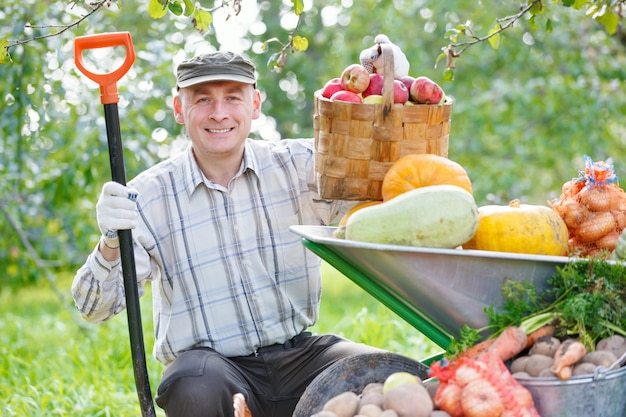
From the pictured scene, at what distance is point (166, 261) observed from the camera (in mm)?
2811

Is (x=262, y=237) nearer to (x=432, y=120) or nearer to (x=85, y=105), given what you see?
(x=432, y=120)

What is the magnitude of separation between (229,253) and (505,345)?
117 cm

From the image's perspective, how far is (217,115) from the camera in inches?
108

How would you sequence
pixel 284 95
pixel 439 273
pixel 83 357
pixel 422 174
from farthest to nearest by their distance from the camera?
pixel 284 95 → pixel 83 357 → pixel 422 174 → pixel 439 273

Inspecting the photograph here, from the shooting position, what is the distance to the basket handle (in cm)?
221

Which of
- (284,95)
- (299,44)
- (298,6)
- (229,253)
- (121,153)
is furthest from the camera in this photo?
(284,95)

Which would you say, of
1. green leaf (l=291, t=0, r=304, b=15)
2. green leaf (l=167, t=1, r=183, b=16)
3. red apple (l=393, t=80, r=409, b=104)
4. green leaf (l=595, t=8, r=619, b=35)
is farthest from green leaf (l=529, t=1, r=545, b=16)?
green leaf (l=167, t=1, r=183, b=16)

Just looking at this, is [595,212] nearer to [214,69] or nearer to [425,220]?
[425,220]

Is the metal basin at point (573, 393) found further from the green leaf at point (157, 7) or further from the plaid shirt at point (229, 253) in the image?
the green leaf at point (157, 7)

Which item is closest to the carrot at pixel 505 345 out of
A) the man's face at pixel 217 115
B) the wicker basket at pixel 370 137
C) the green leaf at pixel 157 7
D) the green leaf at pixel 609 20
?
the wicker basket at pixel 370 137

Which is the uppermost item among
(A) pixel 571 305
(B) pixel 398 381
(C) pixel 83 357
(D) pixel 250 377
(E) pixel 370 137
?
(E) pixel 370 137

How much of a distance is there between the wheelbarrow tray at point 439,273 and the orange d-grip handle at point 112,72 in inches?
28.6

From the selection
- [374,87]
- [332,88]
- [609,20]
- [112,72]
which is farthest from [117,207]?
[609,20]

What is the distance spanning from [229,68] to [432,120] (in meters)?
0.79
